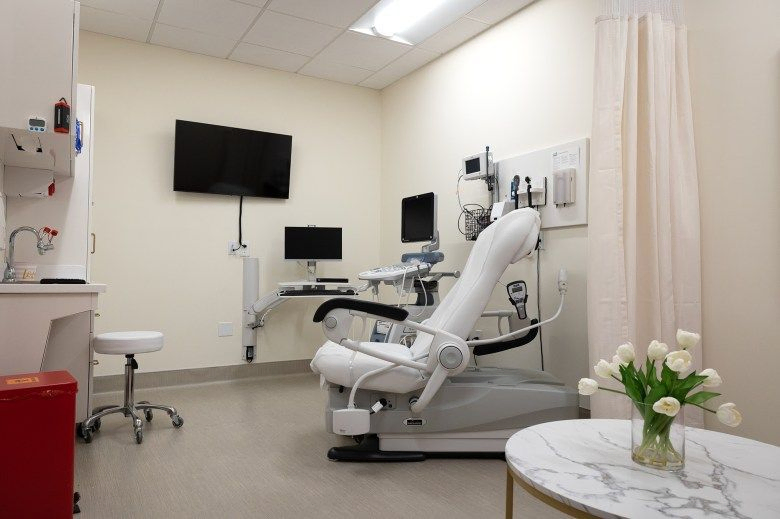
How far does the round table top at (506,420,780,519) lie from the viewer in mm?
1017

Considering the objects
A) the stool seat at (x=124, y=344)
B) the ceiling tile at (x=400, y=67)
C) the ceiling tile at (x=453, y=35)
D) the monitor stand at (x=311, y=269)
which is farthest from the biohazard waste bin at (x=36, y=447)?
the ceiling tile at (x=400, y=67)

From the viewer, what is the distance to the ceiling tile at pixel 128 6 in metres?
3.47

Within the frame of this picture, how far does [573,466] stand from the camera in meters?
1.22

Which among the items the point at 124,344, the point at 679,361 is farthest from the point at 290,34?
the point at 679,361

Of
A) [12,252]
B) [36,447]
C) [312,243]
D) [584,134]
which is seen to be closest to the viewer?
[36,447]

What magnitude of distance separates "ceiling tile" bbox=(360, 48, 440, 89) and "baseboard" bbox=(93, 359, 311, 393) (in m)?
2.75

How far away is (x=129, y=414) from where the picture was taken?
9.50ft

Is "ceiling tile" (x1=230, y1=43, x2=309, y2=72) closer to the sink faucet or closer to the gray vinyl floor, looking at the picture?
the sink faucet

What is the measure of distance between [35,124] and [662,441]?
2.78 meters

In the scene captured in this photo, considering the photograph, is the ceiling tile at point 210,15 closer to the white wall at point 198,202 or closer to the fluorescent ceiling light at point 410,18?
the white wall at point 198,202

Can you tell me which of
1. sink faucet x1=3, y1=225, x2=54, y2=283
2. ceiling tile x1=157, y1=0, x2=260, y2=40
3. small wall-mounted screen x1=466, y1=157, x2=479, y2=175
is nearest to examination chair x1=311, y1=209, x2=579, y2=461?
small wall-mounted screen x1=466, y1=157, x2=479, y2=175

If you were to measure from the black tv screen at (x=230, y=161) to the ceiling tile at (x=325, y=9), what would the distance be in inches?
46.3

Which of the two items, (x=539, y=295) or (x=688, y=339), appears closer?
(x=688, y=339)

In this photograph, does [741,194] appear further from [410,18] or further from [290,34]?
[290,34]
